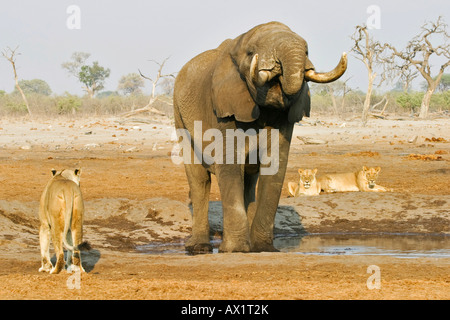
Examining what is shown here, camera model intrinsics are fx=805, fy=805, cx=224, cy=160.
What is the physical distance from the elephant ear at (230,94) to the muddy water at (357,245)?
82.3 inches

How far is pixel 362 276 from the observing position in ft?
21.4

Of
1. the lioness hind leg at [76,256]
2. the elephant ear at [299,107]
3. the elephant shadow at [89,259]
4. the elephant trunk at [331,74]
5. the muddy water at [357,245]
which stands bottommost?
the muddy water at [357,245]

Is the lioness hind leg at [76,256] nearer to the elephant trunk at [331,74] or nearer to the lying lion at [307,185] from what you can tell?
the elephant trunk at [331,74]

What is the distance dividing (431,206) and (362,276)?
5480 mm

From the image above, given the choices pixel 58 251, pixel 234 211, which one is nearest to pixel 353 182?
pixel 234 211

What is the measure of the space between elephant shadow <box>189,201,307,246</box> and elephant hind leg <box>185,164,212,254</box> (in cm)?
110

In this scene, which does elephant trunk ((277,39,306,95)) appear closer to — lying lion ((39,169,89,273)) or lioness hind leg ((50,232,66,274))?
lying lion ((39,169,89,273))

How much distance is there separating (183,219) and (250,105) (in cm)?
356

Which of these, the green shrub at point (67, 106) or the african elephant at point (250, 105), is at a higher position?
the african elephant at point (250, 105)

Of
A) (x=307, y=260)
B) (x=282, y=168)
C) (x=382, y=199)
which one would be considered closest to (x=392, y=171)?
(x=382, y=199)

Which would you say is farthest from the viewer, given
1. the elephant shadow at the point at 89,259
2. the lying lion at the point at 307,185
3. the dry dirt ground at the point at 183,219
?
the lying lion at the point at 307,185

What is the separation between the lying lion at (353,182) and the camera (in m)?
14.7

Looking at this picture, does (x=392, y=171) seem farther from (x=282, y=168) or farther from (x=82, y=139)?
(x=82, y=139)

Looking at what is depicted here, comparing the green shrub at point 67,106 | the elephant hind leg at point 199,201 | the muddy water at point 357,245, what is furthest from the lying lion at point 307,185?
the green shrub at point 67,106
